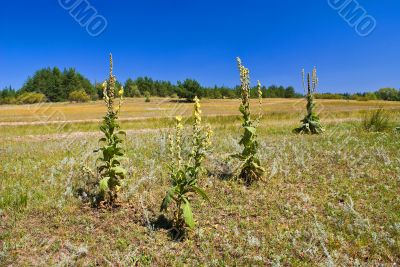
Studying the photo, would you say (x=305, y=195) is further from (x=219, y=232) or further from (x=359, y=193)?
(x=219, y=232)

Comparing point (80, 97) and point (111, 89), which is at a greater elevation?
point (80, 97)

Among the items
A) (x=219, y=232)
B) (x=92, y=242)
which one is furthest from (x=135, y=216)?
(x=219, y=232)

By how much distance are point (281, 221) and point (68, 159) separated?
28.5ft

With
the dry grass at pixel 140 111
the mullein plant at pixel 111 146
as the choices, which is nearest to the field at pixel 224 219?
the mullein plant at pixel 111 146

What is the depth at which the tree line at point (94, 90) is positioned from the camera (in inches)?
4277

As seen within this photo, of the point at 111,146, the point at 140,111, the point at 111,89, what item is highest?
the point at 111,89

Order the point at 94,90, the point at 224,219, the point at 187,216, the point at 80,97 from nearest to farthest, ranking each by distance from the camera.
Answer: the point at 187,216
the point at 224,219
the point at 80,97
the point at 94,90

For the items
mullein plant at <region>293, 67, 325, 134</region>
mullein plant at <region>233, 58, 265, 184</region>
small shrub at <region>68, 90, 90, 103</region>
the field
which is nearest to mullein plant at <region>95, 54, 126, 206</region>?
the field

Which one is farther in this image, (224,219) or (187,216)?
(224,219)

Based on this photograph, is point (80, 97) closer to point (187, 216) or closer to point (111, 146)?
point (111, 146)

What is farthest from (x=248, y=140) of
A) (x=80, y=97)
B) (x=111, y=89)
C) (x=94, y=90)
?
(x=94, y=90)

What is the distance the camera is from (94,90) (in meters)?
134

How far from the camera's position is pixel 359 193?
9.86 m

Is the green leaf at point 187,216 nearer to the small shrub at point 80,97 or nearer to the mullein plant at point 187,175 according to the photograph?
the mullein plant at point 187,175
